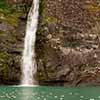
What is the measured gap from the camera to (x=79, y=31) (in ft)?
188

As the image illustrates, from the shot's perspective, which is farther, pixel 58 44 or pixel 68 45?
pixel 68 45

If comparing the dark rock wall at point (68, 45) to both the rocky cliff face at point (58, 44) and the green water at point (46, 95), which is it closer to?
the rocky cliff face at point (58, 44)

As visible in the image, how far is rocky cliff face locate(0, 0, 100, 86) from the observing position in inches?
2144

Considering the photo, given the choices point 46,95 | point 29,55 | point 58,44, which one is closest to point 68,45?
point 58,44

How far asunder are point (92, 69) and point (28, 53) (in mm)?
7596

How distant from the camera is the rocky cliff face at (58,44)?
179ft

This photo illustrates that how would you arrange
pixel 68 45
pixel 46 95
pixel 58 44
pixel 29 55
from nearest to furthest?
pixel 46 95
pixel 58 44
pixel 68 45
pixel 29 55

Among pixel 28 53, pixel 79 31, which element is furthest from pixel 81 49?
pixel 28 53

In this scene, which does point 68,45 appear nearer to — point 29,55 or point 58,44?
point 58,44

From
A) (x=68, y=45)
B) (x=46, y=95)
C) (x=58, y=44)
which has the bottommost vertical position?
(x=46, y=95)

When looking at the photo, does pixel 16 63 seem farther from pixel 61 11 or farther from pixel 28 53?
pixel 61 11

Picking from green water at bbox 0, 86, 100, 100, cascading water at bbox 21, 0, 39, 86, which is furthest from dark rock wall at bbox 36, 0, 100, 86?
green water at bbox 0, 86, 100, 100

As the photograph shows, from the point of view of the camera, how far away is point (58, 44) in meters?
55.6

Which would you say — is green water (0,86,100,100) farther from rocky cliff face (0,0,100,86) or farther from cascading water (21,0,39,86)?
cascading water (21,0,39,86)
